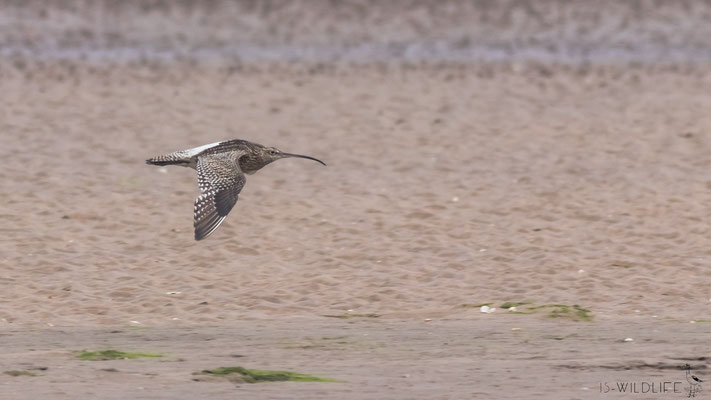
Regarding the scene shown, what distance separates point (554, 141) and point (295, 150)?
267cm

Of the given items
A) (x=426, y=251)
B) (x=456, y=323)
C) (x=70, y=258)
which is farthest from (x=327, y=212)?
(x=456, y=323)

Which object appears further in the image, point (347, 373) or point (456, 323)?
point (456, 323)

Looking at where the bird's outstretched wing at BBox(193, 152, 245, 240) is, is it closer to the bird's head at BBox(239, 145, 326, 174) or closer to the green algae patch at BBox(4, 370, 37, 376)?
the bird's head at BBox(239, 145, 326, 174)

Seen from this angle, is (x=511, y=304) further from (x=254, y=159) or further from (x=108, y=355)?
(x=108, y=355)

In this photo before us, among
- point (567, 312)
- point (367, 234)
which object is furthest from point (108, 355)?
point (367, 234)

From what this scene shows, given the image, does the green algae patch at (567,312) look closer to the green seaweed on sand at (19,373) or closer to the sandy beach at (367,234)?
the sandy beach at (367,234)

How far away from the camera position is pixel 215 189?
31.9 feet

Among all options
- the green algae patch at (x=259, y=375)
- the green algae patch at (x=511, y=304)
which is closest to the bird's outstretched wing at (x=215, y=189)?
the green algae patch at (x=259, y=375)

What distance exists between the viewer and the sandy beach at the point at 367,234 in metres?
8.73

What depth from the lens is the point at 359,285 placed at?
10867 mm

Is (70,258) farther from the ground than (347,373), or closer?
farther from the ground

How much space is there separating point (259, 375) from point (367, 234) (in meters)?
4.05

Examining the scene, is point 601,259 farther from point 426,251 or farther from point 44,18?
point 44,18

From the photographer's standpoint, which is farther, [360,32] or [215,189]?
[360,32]
